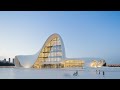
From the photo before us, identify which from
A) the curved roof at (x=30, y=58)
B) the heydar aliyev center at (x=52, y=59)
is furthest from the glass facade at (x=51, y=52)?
the curved roof at (x=30, y=58)

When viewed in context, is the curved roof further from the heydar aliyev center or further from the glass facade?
the glass facade

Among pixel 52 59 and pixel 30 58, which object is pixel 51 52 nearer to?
pixel 52 59

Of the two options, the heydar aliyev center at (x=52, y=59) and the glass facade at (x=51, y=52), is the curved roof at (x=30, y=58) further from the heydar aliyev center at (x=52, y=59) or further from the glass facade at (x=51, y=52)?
the glass facade at (x=51, y=52)

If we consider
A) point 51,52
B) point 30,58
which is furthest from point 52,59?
point 30,58

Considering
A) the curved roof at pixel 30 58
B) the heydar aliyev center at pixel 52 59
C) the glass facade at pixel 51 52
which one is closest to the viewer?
the heydar aliyev center at pixel 52 59

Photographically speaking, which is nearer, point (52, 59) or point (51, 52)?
point (52, 59)

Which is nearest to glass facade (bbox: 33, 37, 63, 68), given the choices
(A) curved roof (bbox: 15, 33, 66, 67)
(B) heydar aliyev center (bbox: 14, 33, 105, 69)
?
(B) heydar aliyev center (bbox: 14, 33, 105, 69)

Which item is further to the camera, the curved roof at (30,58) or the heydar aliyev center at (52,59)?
the curved roof at (30,58)

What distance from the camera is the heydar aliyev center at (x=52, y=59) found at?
2881cm

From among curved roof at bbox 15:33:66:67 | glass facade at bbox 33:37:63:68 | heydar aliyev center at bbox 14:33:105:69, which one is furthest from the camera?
glass facade at bbox 33:37:63:68

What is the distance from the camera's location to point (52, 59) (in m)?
31.2

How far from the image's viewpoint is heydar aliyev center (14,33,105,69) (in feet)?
94.5
